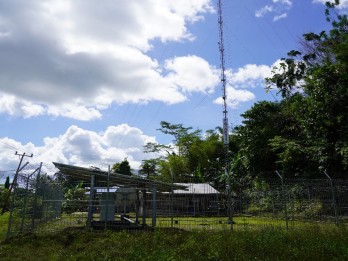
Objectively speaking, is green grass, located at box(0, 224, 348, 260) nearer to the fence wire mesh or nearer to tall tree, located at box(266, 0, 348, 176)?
the fence wire mesh

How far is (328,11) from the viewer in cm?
2712

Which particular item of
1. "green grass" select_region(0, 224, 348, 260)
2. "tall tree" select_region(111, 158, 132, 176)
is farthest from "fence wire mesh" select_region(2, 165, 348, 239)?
"tall tree" select_region(111, 158, 132, 176)

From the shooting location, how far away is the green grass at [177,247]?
8859 millimetres

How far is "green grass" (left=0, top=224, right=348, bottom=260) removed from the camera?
8.86 metres

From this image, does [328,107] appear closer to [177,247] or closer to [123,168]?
[177,247]

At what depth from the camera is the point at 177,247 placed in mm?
10445

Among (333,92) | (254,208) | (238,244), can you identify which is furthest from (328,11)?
(238,244)

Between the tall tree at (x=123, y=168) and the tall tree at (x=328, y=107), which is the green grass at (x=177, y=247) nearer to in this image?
the tall tree at (x=328, y=107)

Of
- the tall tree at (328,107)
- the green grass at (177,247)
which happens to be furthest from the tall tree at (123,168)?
the green grass at (177,247)

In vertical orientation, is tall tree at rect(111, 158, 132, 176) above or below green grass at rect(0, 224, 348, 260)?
above

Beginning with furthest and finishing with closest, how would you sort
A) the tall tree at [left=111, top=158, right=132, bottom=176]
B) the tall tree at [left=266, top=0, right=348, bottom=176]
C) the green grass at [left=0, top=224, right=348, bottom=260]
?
the tall tree at [left=111, top=158, right=132, bottom=176], the tall tree at [left=266, top=0, right=348, bottom=176], the green grass at [left=0, top=224, right=348, bottom=260]

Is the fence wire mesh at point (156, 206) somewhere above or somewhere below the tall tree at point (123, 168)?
below

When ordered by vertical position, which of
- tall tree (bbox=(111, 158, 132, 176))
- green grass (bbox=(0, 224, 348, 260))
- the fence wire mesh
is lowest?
green grass (bbox=(0, 224, 348, 260))

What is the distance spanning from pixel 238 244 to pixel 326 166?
17505mm
